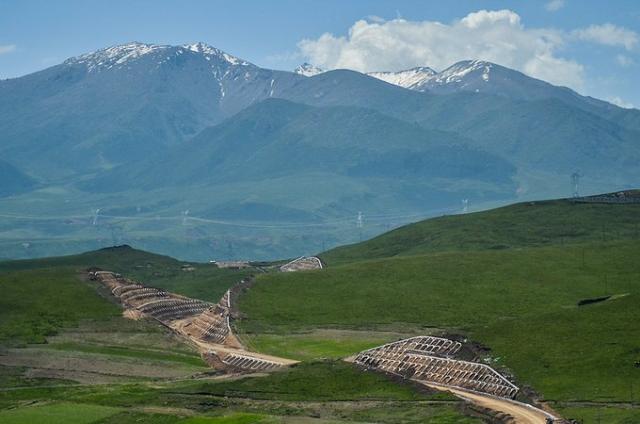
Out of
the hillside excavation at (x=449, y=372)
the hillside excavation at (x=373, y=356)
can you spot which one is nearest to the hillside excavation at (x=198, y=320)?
the hillside excavation at (x=373, y=356)

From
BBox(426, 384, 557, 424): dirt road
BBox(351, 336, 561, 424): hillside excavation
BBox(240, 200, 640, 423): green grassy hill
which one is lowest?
BBox(426, 384, 557, 424): dirt road

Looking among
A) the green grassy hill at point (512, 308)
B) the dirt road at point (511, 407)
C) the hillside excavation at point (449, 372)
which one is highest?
the green grassy hill at point (512, 308)

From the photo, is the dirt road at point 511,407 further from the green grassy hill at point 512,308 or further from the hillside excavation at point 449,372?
the green grassy hill at point 512,308

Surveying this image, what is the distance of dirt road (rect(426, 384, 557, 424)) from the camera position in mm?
76875

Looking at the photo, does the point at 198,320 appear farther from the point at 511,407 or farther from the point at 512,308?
the point at 511,407

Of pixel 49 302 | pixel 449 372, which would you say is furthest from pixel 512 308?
pixel 49 302

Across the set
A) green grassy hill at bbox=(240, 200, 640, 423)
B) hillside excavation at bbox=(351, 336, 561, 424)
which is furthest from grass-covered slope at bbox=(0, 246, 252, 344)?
hillside excavation at bbox=(351, 336, 561, 424)

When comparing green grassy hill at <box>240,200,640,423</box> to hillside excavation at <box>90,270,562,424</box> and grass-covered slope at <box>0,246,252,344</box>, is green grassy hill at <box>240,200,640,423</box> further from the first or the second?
grass-covered slope at <box>0,246,252,344</box>

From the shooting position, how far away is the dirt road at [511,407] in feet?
252

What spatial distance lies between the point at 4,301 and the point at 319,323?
3293 centimetres

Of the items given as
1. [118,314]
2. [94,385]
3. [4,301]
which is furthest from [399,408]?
[4,301]

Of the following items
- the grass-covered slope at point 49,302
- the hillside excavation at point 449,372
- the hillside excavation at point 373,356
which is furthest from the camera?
the grass-covered slope at point 49,302

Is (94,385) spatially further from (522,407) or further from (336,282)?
(336,282)

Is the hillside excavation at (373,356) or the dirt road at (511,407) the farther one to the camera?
the hillside excavation at (373,356)
